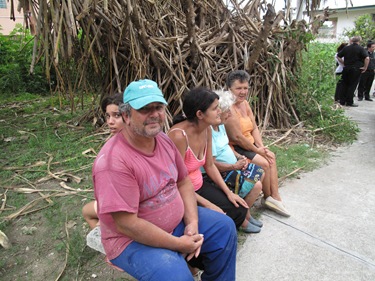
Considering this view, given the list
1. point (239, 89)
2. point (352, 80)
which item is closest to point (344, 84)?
point (352, 80)

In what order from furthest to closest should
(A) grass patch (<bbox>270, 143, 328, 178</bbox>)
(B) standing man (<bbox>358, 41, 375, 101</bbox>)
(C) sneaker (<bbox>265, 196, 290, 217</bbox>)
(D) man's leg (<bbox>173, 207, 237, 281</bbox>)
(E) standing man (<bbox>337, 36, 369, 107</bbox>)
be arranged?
(B) standing man (<bbox>358, 41, 375, 101</bbox>), (E) standing man (<bbox>337, 36, 369, 107</bbox>), (A) grass patch (<bbox>270, 143, 328, 178</bbox>), (C) sneaker (<bbox>265, 196, 290, 217</bbox>), (D) man's leg (<bbox>173, 207, 237, 281</bbox>)

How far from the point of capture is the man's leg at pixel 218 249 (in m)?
1.77

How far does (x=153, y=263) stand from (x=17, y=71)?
867 centimetres

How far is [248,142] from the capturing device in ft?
9.84

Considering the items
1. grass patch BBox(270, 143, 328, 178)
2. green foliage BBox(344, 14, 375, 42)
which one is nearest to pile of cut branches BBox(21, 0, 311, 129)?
grass patch BBox(270, 143, 328, 178)

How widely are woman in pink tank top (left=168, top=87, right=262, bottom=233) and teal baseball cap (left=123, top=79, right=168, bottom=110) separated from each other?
23.8 inches

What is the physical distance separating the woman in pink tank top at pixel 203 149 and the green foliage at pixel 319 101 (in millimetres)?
3420

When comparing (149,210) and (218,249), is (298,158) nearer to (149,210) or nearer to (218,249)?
(218,249)

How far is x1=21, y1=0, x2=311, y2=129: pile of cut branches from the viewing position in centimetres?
400

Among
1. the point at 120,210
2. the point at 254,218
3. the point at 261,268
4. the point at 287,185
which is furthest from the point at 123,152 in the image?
the point at 287,185

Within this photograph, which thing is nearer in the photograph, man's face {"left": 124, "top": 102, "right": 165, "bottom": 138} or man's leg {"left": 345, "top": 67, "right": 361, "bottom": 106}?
man's face {"left": 124, "top": 102, "right": 165, "bottom": 138}

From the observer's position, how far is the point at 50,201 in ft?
9.64

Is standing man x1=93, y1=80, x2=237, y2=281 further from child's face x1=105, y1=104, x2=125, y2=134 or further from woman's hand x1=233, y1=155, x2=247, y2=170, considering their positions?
woman's hand x1=233, y1=155, x2=247, y2=170

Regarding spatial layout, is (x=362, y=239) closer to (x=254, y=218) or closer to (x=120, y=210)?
(x=254, y=218)
